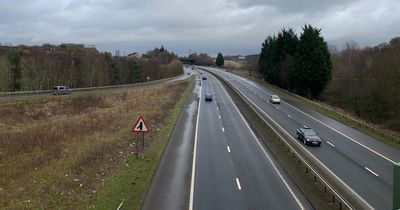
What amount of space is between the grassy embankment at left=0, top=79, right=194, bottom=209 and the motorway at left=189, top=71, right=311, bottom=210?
2.91 meters

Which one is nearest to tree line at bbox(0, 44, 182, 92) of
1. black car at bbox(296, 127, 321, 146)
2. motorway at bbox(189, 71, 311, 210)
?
motorway at bbox(189, 71, 311, 210)

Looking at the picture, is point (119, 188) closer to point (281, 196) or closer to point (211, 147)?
point (281, 196)

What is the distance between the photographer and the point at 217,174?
26.1 m

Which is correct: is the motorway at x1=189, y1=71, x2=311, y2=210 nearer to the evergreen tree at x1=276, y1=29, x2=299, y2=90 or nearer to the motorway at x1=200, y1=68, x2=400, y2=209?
the motorway at x1=200, y1=68, x2=400, y2=209

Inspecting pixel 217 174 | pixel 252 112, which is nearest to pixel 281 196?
pixel 217 174

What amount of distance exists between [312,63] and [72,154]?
55.3m

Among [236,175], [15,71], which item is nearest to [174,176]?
[236,175]

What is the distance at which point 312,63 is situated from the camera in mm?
77438

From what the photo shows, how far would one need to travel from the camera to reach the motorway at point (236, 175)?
20689 millimetres

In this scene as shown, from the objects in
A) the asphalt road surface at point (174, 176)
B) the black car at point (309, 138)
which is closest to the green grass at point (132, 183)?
the asphalt road surface at point (174, 176)

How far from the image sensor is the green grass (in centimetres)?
1941

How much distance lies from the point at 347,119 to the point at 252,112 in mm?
11554

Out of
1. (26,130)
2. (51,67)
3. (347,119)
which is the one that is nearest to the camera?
(26,130)

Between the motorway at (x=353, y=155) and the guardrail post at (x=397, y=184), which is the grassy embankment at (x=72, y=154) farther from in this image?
the guardrail post at (x=397, y=184)
